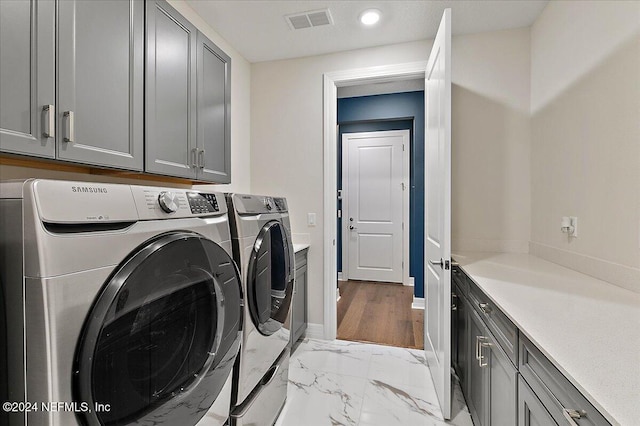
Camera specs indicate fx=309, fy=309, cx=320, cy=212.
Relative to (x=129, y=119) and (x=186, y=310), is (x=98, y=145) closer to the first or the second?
(x=129, y=119)

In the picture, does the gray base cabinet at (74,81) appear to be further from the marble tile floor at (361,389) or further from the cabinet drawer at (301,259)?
the marble tile floor at (361,389)

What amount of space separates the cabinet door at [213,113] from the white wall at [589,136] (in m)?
2.05

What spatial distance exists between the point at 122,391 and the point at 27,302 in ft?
1.02

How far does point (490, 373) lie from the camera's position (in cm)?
133

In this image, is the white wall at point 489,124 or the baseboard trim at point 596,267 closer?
the baseboard trim at point 596,267

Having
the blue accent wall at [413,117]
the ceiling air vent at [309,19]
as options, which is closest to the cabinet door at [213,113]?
the ceiling air vent at [309,19]

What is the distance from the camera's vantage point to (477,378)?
154 cm

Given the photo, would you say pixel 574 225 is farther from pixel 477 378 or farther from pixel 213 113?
pixel 213 113

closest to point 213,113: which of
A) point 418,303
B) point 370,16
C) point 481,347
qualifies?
point 370,16

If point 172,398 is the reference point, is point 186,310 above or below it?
above

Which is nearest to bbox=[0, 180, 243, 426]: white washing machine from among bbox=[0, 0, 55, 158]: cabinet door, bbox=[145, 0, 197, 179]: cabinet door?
bbox=[0, 0, 55, 158]: cabinet door

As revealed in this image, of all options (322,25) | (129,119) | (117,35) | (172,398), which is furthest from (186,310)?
(322,25)

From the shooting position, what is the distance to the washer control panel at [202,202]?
1046 millimetres

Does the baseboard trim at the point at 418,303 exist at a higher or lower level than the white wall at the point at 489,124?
lower
